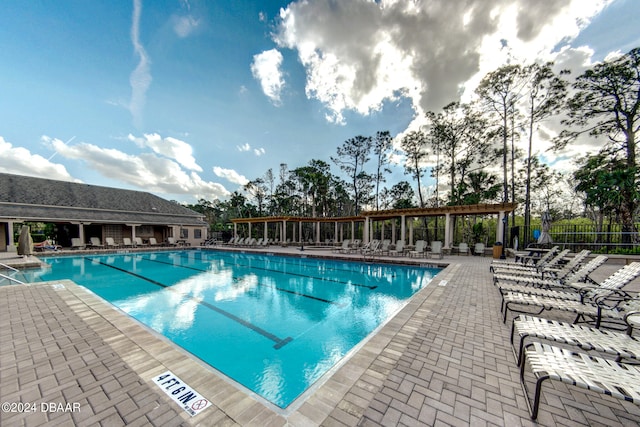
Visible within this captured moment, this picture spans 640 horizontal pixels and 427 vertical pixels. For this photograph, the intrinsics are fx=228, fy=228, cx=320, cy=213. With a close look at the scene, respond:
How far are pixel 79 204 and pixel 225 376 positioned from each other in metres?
23.1

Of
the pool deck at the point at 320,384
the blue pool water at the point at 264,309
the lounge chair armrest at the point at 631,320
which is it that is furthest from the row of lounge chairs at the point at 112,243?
the lounge chair armrest at the point at 631,320

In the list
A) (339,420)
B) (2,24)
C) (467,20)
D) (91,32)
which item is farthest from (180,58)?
(339,420)

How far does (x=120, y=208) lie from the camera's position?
19234 millimetres

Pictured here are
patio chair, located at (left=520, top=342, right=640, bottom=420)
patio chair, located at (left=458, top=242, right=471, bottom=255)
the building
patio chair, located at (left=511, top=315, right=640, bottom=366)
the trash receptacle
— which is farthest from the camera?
the building

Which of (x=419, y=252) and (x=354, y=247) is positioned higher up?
(x=419, y=252)

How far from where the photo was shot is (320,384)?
2.01 metres

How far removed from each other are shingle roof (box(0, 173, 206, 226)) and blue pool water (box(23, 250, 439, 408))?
343 inches

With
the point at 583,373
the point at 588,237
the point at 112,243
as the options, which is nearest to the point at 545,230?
the point at 588,237

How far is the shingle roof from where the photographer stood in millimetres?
14695

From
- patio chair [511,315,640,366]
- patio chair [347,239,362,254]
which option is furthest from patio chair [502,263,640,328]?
patio chair [347,239,362,254]

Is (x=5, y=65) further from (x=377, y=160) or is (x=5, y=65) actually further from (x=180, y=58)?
(x=377, y=160)

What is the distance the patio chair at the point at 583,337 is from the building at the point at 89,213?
22.1m

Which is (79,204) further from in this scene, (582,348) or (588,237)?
(588,237)

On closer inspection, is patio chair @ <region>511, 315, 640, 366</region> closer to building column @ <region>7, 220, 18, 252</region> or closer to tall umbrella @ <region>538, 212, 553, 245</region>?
tall umbrella @ <region>538, 212, 553, 245</region>
